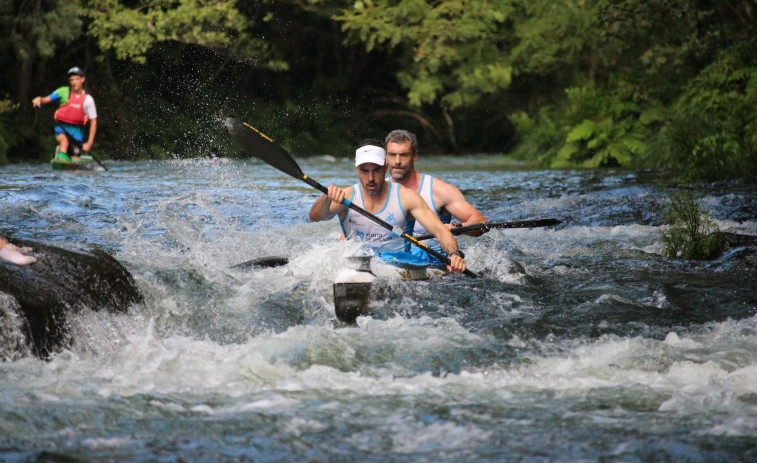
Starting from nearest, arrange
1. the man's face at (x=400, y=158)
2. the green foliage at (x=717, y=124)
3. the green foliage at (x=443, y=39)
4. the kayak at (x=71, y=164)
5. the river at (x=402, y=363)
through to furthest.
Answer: the river at (x=402, y=363)
the man's face at (x=400, y=158)
the green foliage at (x=717, y=124)
the kayak at (x=71, y=164)
the green foliage at (x=443, y=39)

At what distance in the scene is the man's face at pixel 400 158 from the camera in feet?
24.6

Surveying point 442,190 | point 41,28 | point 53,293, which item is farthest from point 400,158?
point 41,28

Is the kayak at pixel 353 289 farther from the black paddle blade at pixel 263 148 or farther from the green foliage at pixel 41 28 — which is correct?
the green foliage at pixel 41 28

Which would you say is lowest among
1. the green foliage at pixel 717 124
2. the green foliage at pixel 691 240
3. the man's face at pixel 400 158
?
the green foliage at pixel 691 240

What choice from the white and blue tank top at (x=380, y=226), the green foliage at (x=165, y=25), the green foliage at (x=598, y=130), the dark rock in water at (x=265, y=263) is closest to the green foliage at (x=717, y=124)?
the green foliage at (x=598, y=130)

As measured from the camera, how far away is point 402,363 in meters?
5.29

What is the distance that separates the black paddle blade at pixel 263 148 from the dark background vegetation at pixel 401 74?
358 inches

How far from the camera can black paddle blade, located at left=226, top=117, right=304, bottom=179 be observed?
289 inches

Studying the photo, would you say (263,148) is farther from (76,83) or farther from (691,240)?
(76,83)

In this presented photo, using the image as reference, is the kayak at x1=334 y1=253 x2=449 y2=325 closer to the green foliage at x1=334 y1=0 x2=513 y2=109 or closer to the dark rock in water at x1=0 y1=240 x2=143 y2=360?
the dark rock in water at x1=0 y1=240 x2=143 y2=360

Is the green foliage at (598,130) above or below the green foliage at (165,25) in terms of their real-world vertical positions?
below

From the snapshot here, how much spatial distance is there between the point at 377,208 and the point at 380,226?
20 centimetres

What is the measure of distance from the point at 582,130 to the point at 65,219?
39.6 feet

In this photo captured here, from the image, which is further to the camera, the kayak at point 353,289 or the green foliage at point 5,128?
the green foliage at point 5,128
